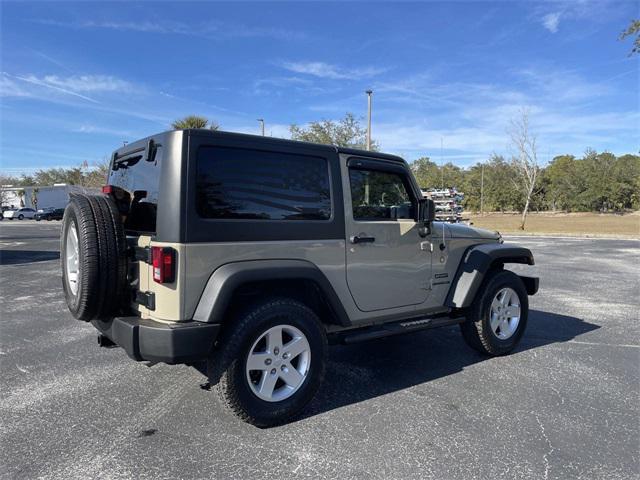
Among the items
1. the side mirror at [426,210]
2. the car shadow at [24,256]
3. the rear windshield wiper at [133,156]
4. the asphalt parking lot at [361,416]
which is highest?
the rear windshield wiper at [133,156]

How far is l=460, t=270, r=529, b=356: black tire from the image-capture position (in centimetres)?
468

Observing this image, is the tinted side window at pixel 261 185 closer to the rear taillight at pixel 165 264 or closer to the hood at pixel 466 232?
the rear taillight at pixel 165 264

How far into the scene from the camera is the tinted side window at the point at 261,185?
317 cm

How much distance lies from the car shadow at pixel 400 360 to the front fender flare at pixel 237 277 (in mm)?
1045

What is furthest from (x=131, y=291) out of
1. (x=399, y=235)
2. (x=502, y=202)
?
(x=502, y=202)

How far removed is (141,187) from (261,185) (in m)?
0.96

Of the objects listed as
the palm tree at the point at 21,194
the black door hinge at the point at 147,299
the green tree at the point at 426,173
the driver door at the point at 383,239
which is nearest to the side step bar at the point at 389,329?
the driver door at the point at 383,239

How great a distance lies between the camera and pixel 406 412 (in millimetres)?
3514

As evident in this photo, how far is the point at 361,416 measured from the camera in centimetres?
344

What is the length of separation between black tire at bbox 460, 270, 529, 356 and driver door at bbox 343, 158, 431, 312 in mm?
706

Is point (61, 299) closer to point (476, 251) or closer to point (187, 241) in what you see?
point (187, 241)

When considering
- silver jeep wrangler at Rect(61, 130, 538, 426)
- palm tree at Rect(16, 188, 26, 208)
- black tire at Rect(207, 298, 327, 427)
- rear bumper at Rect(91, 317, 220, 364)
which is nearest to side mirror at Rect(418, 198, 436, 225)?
silver jeep wrangler at Rect(61, 130, 538, 426)

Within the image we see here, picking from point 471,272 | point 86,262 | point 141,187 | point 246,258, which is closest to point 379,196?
point 471,272

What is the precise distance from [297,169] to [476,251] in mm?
2206
